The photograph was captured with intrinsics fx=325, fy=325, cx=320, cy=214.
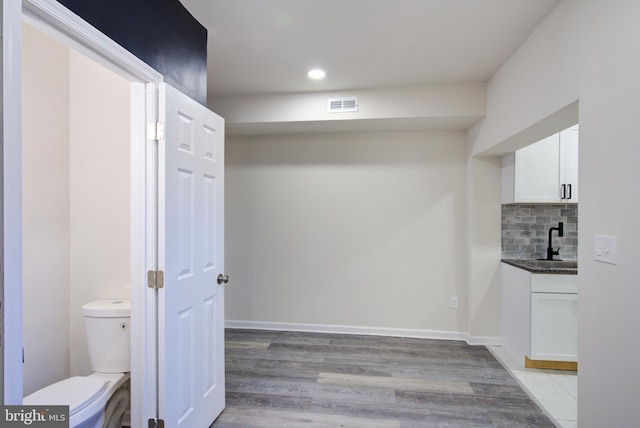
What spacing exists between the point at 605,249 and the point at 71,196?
3006mm

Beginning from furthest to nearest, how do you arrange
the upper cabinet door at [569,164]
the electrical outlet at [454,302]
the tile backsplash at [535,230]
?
the electrical outlet at [454,302] → the tile backsplash at [535,230] → the upper cabinet door at [569,164]

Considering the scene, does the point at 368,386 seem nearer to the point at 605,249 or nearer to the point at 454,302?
the point at 454,302

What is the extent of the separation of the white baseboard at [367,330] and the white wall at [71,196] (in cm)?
198

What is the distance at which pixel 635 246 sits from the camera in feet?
4.24

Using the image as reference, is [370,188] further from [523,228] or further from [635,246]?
[635,246]

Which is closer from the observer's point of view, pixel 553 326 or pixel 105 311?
pixel 105 311

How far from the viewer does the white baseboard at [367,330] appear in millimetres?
3474

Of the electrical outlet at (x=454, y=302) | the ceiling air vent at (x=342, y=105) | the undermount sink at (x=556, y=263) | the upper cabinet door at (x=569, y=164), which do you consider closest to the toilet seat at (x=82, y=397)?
the ceiling air vent at (x=342, y=105)

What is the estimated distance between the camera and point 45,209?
6.68ft

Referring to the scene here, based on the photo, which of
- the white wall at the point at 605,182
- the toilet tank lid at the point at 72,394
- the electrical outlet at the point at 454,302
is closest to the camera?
the white wall at the point at 605,182

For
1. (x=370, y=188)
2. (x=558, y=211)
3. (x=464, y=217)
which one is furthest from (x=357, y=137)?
(x=558, y=211)

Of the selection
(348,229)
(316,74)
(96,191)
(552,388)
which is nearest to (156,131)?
(96,191)

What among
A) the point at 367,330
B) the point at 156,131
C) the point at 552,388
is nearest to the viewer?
the point at 156,131

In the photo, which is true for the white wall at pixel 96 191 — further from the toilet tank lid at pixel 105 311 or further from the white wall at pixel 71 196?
the toilet tank lid at pixel 105 311
